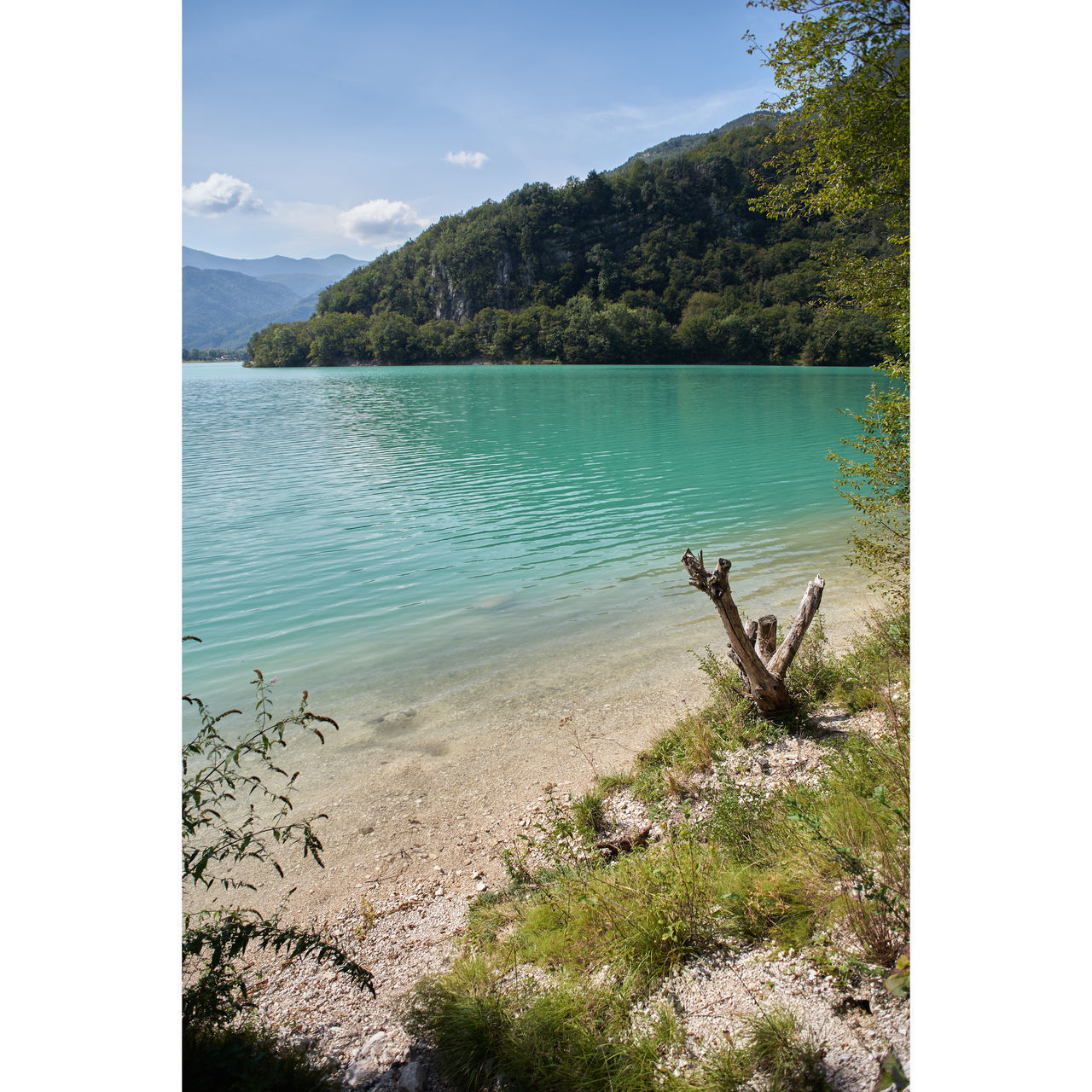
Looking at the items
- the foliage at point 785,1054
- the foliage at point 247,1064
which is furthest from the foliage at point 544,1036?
the foliage at point 247,1064

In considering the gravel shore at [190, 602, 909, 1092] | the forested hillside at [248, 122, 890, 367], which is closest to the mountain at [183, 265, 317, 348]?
the forested hillside at [248, 122, 890, 367]

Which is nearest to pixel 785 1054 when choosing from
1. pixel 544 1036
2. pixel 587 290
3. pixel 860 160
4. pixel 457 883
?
pixel 544 1036

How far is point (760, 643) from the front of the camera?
552cm

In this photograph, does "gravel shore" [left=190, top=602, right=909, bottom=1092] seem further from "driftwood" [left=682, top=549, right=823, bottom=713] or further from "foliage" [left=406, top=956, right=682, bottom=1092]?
"driftwood" [left=682, top=549, right=823, bottom=713]

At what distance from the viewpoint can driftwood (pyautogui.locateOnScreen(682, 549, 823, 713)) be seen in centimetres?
474

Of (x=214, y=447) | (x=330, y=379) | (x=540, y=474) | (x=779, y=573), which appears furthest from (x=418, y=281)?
(x=779, y=573)

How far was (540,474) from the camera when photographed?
69.8 feet

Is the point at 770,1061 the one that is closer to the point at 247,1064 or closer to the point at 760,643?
the point at 247,1064

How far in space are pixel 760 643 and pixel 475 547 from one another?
850cm

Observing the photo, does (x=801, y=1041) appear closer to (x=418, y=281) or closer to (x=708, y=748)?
(x=708, y=748)

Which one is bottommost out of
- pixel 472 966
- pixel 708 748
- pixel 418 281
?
pixel 472 966
